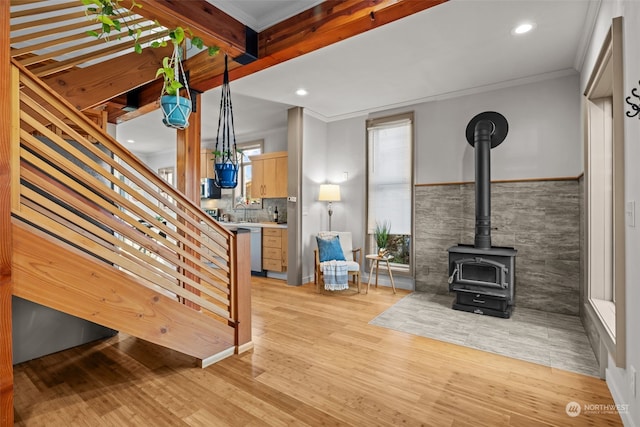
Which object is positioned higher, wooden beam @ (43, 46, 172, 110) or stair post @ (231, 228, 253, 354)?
wooden beam @ (43, 46, 172, 110)

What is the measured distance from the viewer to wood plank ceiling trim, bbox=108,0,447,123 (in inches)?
89.0

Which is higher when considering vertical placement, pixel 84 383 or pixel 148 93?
pixel 148 93

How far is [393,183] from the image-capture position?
4973 millimetres

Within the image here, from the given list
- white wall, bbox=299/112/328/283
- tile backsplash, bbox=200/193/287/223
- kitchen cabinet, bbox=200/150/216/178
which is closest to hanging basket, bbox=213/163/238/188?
white wall, bbox=299/112/328/283

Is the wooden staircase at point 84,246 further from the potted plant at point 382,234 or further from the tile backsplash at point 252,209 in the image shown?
the tile backsplash at point 252,209

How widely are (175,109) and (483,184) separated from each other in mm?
3339

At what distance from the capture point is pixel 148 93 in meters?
3.69

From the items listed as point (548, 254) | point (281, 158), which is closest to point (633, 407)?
point (548, 254)

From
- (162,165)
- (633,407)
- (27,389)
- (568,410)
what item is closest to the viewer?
(633,407)

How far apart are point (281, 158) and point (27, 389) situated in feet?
14.4

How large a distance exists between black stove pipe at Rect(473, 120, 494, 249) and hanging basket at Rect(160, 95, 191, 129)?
3.22 m

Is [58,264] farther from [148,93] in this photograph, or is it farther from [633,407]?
[633,407]

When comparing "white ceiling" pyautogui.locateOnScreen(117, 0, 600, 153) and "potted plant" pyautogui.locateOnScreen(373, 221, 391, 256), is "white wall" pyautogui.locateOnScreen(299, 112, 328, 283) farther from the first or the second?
"potted plant" pyautogui.locateOnScreen(373, 221, 391, 256)

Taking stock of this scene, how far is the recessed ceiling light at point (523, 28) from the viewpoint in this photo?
9.04ft
